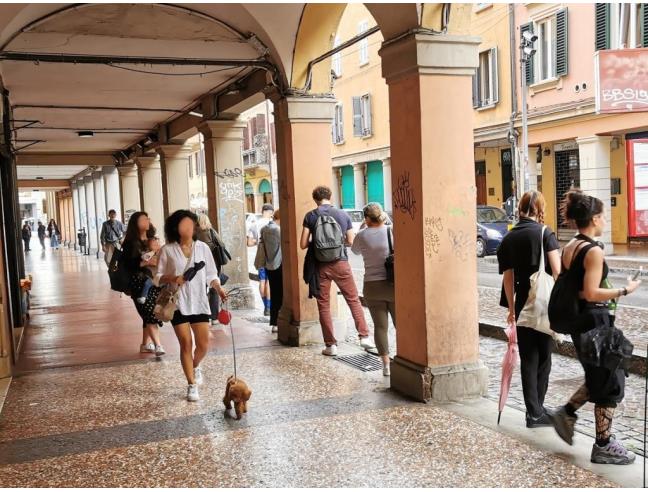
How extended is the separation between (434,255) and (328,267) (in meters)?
1.93

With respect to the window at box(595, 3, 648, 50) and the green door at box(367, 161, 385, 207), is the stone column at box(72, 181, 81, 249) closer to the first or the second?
the green door at box(367, 161, 385, 207)

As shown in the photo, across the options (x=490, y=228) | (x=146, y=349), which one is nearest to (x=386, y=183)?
(x=490, y=228)

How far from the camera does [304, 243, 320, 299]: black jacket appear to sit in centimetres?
713

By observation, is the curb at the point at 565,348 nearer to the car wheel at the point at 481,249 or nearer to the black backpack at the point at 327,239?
the black backpack at the point at 327,239

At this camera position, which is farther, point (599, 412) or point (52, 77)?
point (52, 77)

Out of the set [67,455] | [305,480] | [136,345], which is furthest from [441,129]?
[136,345]

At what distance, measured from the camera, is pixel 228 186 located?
11.8m

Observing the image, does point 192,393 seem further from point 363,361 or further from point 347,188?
point 347,188

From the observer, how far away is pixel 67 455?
14.9 feet

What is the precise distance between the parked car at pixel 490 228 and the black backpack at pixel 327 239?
12.5 metres

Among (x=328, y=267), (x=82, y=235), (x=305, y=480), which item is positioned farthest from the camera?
(x=82, y=235)

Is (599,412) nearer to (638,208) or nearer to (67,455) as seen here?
(638,208)

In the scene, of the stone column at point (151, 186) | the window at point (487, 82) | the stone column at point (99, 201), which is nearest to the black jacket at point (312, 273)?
the stone column at point (151, 186)

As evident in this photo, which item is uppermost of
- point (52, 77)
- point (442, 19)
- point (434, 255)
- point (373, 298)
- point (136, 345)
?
point (52, 77)
